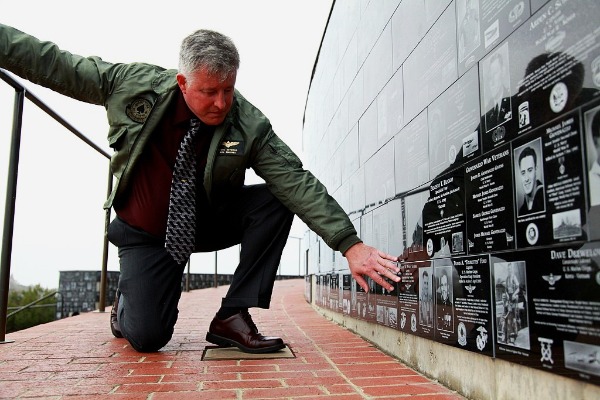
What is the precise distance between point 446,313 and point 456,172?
43cm

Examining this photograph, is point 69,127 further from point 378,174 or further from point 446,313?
point 446,313

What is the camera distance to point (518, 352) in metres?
1.17

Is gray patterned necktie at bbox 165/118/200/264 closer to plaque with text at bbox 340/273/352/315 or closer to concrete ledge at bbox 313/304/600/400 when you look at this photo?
concrete ledge at bbox 313/304/600/400

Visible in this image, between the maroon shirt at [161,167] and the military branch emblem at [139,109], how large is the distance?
0.08 m

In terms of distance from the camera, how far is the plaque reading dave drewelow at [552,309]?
935 mm

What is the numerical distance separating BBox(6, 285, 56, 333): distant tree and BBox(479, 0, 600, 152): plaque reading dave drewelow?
14982mm

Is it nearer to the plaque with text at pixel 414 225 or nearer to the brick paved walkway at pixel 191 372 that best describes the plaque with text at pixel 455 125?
the plaque with text at pixel 414 225

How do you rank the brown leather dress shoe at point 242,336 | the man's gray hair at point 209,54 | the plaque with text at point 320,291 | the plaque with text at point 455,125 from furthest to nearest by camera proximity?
the plaque with text at point 320,291 < the brown leather dress shoe at point 242,336 < the man's gray hair at point 209,54 < the plaque with text at point 455,125

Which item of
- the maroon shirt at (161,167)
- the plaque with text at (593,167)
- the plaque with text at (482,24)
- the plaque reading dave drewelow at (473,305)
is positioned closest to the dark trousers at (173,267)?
the maroon shirt at (161,167)

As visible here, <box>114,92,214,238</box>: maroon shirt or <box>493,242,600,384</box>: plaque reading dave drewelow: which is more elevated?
<box>114,92,214,238</box>: maroon shirt

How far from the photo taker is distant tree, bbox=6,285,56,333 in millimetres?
15711

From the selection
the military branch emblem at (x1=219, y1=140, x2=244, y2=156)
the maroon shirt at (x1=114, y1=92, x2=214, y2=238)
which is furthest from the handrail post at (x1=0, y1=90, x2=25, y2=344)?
the military branch emblem at (x1=219, y1=140, x2=244, y2=156)

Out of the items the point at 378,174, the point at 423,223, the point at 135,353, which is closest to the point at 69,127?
the point at 135,353

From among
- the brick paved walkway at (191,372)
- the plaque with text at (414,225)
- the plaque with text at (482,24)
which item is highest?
the plaque with text at (482,24)
